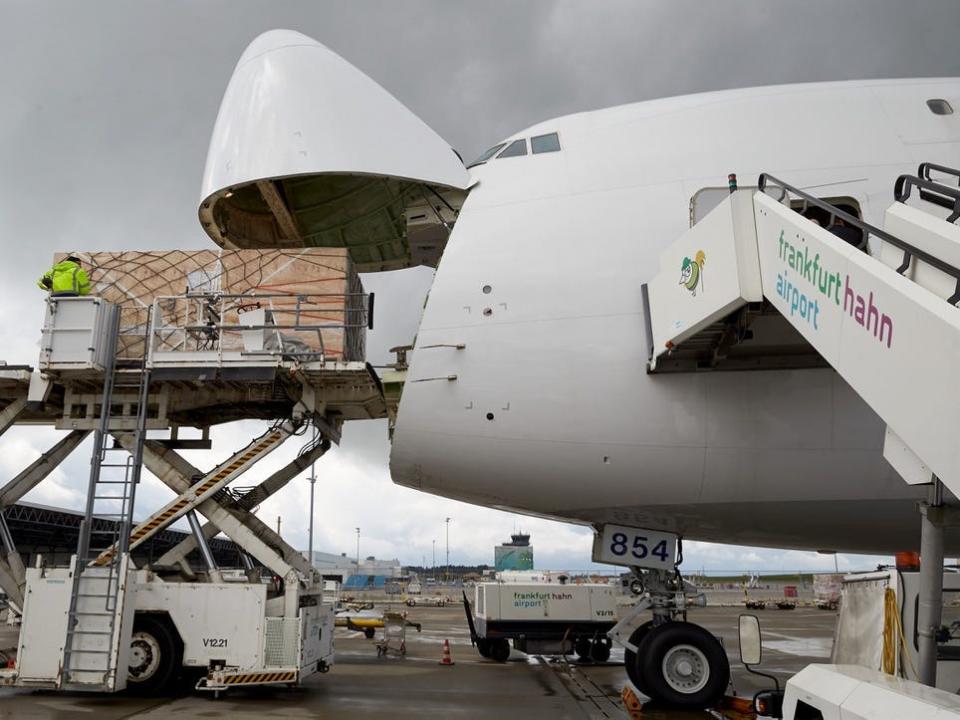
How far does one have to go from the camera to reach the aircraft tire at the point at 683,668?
952 centimetres

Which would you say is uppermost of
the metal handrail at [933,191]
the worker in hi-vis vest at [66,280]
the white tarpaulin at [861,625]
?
the worker in hi-vis vest at [66,280]

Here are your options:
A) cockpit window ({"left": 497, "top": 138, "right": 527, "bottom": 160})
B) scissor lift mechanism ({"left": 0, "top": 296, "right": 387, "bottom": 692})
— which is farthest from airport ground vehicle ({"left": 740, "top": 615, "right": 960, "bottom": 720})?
cockpit window ({"left": 497, "top": 138, "right": 527, "bottom": 160})

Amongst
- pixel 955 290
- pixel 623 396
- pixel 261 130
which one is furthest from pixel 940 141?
pixel 261 130

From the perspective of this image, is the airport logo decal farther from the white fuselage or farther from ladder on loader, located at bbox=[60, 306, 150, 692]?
ladder on loader, located at bbox=[60, 306, 150, 692]

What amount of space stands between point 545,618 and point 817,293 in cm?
1308

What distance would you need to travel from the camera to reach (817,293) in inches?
211

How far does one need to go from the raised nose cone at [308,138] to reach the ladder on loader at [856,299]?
162 inches

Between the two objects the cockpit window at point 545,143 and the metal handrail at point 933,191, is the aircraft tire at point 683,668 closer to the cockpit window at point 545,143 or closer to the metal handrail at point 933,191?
the metal handrail at point 933,191

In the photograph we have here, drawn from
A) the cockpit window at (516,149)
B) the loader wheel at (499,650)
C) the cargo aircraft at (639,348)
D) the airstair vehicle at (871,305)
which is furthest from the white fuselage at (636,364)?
the loader wheel at (499,650)

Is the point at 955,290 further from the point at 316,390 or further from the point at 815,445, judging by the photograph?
the point at 316,390

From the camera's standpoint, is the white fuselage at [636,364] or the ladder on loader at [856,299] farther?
the white fuselage at [636,364]

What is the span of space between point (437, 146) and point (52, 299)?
18.7 ft

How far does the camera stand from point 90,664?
32.4 ft

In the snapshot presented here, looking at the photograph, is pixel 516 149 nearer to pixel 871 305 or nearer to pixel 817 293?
pixel 817 293
